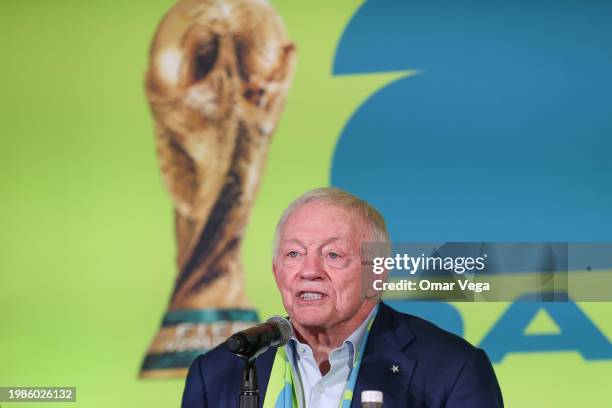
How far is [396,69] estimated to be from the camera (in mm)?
4164

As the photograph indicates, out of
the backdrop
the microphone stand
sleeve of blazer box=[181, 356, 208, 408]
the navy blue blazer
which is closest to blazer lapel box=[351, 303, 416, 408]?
the navy blue blazer

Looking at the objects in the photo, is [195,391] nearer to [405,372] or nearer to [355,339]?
[355,339]

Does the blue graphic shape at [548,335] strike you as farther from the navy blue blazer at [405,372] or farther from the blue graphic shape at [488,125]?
the navy blue blazer at [405,372]

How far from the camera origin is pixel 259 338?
223cm

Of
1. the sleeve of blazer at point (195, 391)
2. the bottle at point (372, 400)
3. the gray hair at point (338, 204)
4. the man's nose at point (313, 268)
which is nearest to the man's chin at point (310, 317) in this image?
the man's nose at point (313, 268)

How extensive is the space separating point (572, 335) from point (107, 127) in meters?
2.32

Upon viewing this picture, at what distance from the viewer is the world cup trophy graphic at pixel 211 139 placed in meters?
4.18

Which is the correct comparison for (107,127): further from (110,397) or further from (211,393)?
(211,393)

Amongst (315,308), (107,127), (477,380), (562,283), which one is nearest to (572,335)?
(562,283)

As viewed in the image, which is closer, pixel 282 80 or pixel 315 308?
pixel 315 308

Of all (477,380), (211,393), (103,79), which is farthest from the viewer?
(103,79)

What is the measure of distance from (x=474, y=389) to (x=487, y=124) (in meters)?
1.62

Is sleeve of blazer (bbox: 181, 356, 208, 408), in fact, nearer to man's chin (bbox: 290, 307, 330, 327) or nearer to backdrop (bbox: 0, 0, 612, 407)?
man's chin (bbox: 290, 307, 330, 327)

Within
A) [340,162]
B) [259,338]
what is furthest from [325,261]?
[340,162]
